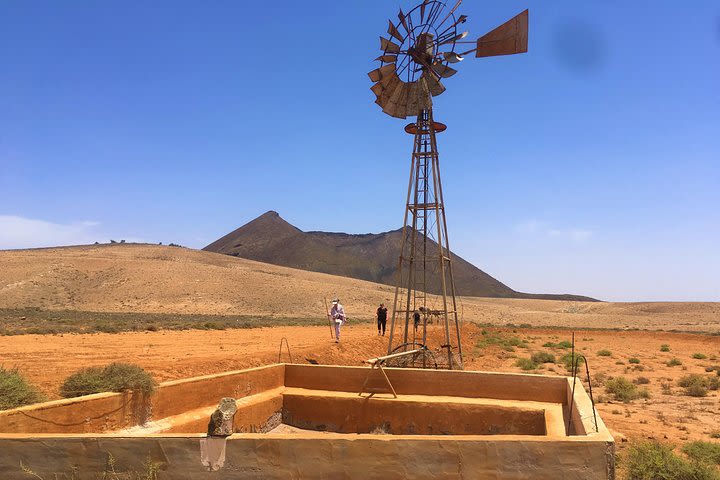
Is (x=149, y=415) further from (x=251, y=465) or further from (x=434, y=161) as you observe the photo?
(x=434, y=161)

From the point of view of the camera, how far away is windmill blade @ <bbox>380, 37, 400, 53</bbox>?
49.9 feet

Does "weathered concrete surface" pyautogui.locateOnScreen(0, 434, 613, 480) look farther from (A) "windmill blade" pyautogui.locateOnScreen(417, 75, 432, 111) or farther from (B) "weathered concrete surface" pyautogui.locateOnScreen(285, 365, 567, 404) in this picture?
(A) "windmill blade" pyautogui.locateOnScreen(417, 75, 432, 111)

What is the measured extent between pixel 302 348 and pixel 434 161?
379 inches

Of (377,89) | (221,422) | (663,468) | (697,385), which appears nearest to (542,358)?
(697,385)

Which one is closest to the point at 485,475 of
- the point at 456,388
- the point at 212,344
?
the point at 456,388

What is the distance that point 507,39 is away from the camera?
14008 mm

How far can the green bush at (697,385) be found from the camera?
→ 17.0 m

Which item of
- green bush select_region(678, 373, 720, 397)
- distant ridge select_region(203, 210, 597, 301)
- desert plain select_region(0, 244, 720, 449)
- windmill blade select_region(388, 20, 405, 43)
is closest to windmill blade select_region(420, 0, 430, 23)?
windmill blade select_region(388, 20, 405, 43)

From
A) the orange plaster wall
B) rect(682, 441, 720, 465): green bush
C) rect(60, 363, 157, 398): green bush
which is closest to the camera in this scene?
rect(60, 363, 157, 398): green bush

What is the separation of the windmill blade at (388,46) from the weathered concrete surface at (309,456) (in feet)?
40.1

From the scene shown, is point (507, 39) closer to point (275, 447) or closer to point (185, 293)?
point (275, 447)

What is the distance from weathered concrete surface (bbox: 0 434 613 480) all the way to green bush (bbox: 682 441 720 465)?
666 centimetres

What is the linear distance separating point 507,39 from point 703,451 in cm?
1020

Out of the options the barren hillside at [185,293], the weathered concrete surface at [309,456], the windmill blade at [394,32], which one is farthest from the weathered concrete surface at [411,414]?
the barren hillside at [185,293]
